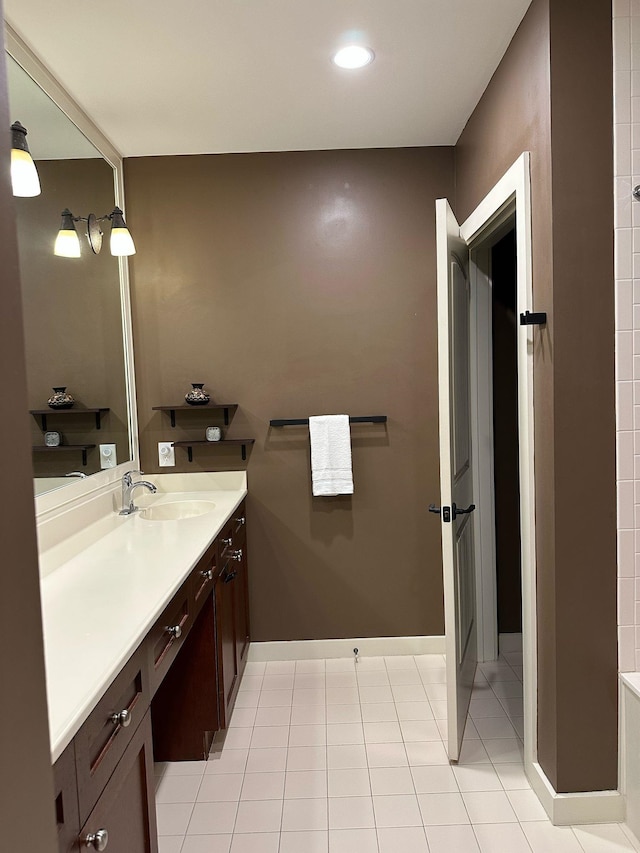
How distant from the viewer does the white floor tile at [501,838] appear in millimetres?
1974

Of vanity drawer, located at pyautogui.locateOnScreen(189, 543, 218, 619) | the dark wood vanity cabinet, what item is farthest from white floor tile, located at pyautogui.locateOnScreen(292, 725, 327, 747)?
vanity drawer, located at pyautogui.locateOnScreen(189, 543, 218, 619)

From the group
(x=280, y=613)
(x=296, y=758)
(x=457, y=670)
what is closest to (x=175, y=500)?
(x=280, y=613)

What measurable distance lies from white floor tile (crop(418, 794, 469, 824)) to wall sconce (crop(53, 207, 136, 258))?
2.29 meters

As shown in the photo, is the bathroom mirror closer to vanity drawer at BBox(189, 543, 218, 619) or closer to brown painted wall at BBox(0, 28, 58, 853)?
vanity drawer at BBox(189, 543, 218, 619)

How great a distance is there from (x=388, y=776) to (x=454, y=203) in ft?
8.42

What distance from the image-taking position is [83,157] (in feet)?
8.89

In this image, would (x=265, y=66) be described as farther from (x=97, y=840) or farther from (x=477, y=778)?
(x=477, y=778)

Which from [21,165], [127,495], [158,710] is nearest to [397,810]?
[158,710]

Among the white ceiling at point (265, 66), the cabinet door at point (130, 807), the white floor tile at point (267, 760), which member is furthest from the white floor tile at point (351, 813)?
the white ceiling at point (265, 66)

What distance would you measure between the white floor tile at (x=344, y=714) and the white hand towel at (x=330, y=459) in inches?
38.1

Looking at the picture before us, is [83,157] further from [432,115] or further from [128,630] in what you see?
[128,630]

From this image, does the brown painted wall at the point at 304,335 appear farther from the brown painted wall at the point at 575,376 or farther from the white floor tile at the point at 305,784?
the brown painted wall at the point at 575,376

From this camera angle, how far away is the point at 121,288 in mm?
3244

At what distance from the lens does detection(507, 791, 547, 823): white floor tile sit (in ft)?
6.96
